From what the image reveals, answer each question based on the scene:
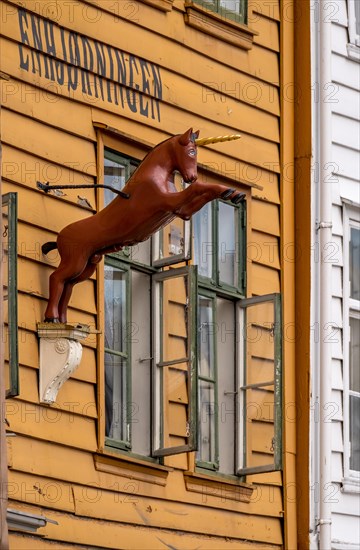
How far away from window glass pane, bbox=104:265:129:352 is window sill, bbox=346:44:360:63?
10.8 feet

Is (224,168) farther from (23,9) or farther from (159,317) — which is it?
(23,9)

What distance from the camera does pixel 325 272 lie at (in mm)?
14844

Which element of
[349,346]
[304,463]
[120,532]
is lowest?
[120,532]

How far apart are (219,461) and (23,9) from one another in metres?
3.35

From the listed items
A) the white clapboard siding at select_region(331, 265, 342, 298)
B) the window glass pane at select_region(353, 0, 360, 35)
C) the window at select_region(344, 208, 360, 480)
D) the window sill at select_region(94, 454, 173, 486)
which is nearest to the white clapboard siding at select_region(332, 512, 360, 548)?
the window at select_region(344, 208, 360, 480)

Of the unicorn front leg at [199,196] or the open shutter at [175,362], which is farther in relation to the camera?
the open shutter at [175,362]

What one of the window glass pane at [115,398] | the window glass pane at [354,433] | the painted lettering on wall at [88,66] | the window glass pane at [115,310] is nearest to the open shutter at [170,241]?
the window glass pane at [115,310]

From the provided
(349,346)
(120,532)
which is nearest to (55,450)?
(120,532)

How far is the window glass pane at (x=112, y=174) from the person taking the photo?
1300 cm

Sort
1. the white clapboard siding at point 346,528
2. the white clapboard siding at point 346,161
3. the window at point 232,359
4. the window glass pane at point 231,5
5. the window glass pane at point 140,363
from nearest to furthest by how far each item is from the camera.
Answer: the window glass pane at point 140,363
the window at point 232,359
the window glass pane at point 231,5
the white clapboard siding at point 346,528
the white clapboard siding at point 346,161

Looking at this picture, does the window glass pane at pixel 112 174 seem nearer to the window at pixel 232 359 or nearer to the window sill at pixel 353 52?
the window at pixel 232 359

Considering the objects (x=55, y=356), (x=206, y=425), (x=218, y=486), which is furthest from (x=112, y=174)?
(x=218, y=486)

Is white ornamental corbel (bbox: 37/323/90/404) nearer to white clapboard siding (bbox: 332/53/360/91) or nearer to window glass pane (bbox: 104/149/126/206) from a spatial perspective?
window glass pane (bbox: 104/149/126/206)

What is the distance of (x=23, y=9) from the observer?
485 inches
